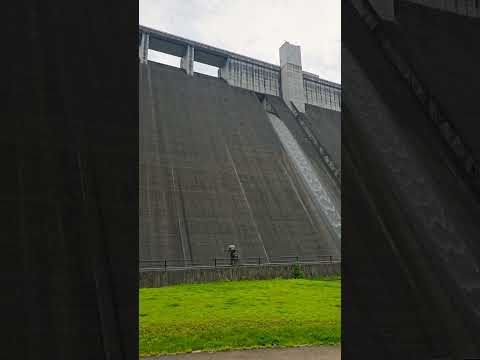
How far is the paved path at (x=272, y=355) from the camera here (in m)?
7.57

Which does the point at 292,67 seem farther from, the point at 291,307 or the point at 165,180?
the point at 291,307

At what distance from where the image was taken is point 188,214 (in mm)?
22906

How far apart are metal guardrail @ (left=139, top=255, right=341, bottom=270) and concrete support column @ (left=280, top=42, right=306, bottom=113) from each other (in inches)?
927

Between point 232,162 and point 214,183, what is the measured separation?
325 centimetres

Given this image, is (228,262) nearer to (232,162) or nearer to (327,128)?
(232,162)

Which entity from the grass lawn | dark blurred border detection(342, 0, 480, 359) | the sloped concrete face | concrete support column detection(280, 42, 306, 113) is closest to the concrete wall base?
the grass lawn

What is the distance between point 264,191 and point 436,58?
800 inches

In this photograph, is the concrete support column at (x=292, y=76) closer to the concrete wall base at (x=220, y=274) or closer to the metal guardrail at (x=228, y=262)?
the metal guardrail at (x=228, y=262)

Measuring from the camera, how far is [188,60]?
3844cm
